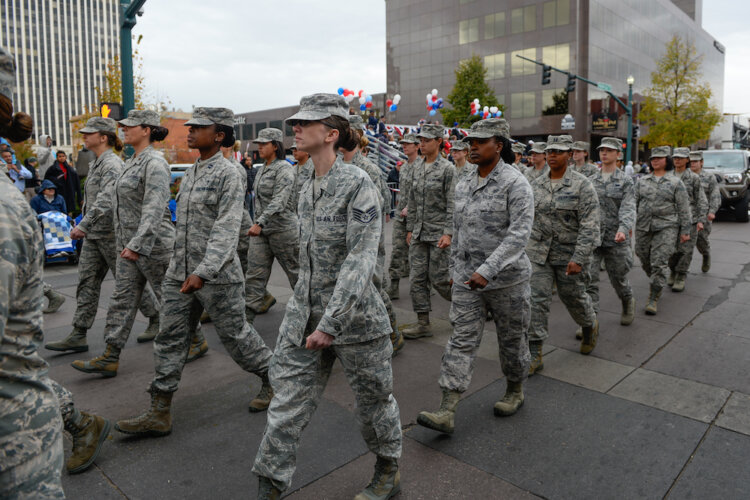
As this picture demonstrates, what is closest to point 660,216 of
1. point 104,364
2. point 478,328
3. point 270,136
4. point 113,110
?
point 478,328

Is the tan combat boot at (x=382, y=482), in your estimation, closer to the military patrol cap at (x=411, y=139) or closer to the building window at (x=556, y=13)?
the military patrol cap at (x=411, y=139)

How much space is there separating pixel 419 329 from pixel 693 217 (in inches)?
219

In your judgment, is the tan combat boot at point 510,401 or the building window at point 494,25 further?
the building window at point 494,25

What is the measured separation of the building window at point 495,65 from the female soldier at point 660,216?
140 feet

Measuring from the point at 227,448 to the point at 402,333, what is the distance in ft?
8.77

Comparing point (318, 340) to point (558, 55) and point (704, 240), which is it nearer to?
point (704, 240)

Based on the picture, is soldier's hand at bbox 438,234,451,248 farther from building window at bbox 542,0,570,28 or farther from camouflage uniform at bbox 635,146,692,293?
building window at bbox 542,0,570,28

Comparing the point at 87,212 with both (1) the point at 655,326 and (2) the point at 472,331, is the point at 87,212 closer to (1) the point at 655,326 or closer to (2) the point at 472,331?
(2) the point at 472,331

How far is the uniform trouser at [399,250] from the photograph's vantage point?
747cm

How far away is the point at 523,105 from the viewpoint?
45812mm

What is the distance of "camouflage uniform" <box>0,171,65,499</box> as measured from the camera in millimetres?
1501

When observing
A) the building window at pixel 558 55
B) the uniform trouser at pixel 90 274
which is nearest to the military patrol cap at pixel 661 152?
the uniform trouser at pixel 90 274

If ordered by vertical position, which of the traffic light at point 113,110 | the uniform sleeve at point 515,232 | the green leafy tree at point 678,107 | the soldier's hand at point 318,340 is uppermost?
the green leafy tree at point 678,107

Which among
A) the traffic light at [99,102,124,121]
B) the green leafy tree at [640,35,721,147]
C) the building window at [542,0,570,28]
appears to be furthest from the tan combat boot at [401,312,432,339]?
the building window at [542,0,570,28]
